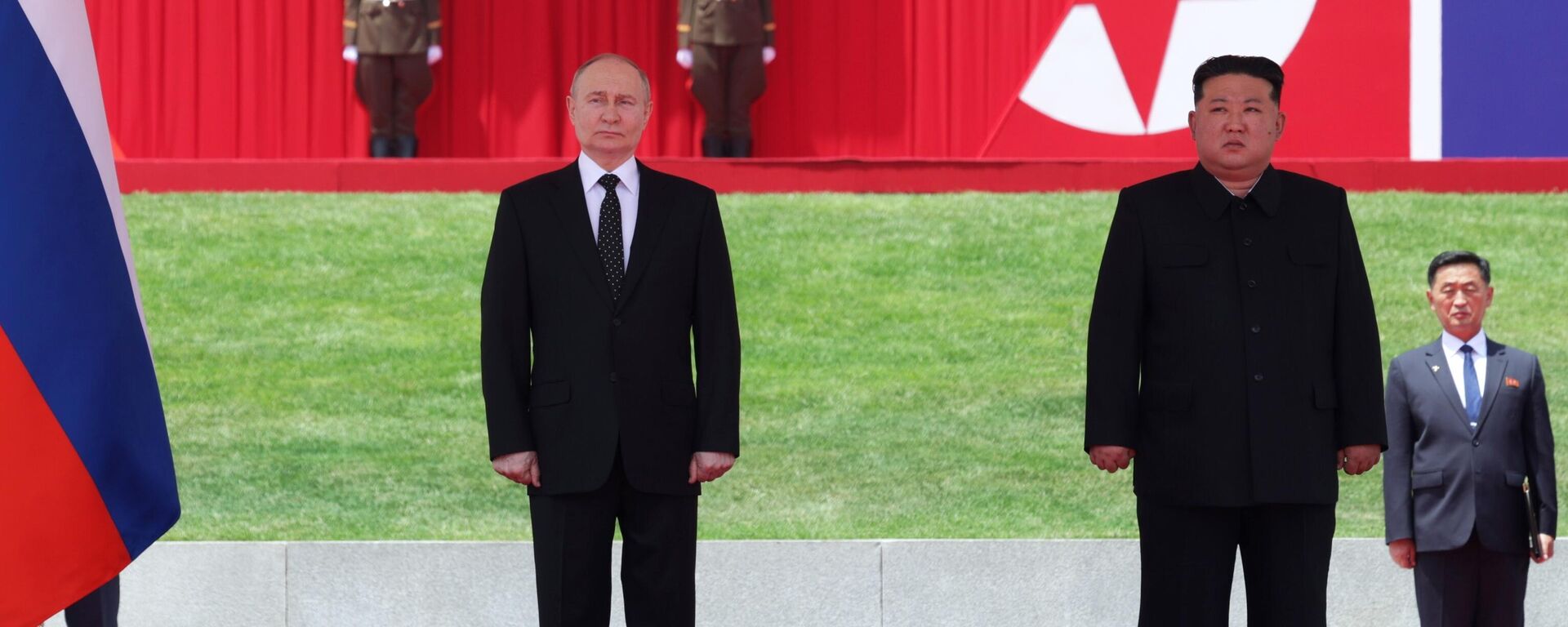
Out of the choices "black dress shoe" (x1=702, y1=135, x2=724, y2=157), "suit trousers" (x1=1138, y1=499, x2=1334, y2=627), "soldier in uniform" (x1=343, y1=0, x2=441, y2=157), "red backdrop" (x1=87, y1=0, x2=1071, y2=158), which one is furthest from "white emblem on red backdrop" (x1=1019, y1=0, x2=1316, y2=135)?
"suit trousers" (x1=1138, y1=499, x2=1334, y2=627)

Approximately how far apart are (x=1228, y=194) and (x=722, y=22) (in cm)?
895

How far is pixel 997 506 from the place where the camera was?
7434 millimetres

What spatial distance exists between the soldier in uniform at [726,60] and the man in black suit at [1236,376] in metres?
8.92

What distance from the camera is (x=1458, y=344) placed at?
506 cm

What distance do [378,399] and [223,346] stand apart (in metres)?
1.18

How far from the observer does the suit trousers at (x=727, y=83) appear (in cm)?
1264

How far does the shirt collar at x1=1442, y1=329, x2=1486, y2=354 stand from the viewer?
506 centimetres

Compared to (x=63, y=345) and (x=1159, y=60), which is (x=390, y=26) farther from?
(x=63, y=345)

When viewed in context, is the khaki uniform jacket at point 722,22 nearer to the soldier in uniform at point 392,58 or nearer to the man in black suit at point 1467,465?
the soldier in uniform at point 392,58

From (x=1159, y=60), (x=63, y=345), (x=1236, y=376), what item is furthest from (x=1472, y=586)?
(x=1159, y=60)

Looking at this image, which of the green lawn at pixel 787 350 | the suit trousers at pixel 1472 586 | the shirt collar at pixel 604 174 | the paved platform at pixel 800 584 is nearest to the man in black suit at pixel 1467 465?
the suit trousers at pixel 1472 586

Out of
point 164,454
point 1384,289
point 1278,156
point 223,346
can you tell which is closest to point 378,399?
point 223,346

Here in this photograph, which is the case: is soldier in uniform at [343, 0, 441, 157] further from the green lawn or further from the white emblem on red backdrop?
the white emblem on red backdrop

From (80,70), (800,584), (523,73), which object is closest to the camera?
(80,70)
